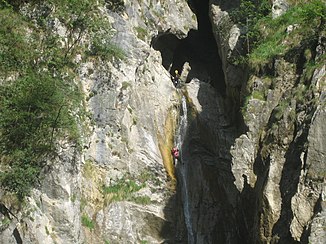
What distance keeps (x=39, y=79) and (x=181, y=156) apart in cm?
786

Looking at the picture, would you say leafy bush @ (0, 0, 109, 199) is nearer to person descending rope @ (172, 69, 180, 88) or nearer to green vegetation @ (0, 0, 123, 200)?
green vegetation @ (0, 0, 123, 200)

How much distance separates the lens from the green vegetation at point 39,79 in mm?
18078

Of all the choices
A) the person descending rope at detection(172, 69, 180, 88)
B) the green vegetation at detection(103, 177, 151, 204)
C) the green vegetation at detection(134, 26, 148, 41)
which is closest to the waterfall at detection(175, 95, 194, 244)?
the green vegetation at detection(103, 177, 151, 204)

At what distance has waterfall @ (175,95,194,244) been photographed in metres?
22.2

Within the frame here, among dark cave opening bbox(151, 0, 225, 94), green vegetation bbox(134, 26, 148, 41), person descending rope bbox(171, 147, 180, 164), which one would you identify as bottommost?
person descending rope bbox(171, 147, 180, 164)

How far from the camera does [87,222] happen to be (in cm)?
1977

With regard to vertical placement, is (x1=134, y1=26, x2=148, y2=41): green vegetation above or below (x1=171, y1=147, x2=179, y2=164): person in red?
above

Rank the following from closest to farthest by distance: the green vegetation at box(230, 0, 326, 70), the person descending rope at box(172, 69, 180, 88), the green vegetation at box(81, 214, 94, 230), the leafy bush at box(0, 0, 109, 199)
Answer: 1. the leafy bush at box(0, 0, 109, 199)
2. the green vegetation at box(81, 214, 94, 230)
3. the green vegetation at box(230, 0, 326, 70)
4. the person descending rope at box(172, 69, 180, 88)

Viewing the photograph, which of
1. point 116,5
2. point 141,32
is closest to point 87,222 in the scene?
point 141,32

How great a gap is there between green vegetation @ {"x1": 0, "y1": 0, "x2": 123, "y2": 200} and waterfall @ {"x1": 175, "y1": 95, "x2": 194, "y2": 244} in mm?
4596

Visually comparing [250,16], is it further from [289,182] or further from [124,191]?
[289,182]

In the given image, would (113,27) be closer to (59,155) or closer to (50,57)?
(50,57)

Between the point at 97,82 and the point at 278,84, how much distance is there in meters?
7.58

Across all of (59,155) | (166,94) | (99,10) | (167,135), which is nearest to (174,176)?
(167,135)
